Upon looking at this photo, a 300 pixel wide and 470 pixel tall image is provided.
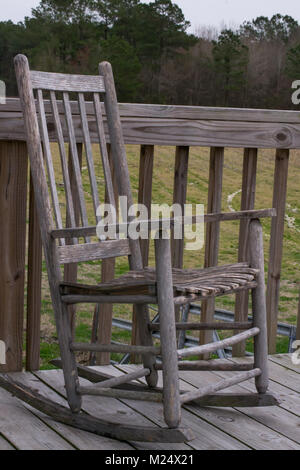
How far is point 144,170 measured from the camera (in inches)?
87.8

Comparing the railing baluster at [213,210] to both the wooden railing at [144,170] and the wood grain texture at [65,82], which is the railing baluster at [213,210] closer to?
the wooden railing at [144,170]

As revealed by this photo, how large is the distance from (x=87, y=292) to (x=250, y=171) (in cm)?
82

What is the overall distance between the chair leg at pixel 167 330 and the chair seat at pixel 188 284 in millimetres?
35

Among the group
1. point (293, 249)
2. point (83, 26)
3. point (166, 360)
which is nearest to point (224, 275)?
point (166, 360)

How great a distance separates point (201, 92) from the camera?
18672 millimetres

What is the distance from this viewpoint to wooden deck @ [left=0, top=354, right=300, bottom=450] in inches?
67.9

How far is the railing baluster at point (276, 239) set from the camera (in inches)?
91.6

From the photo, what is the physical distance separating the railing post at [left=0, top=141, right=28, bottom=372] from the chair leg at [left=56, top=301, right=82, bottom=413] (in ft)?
1.20

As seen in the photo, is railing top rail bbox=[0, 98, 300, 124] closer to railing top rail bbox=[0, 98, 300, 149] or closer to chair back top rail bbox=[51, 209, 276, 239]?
railing top rail bbox=[0, 98, 300, 149]

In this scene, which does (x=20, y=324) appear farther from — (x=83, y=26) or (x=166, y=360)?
(x=83, y=26)

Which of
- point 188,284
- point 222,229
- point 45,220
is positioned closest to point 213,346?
point 188,284

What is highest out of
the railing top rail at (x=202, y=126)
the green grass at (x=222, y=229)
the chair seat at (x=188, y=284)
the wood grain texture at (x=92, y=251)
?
the railing top rail at (x=202, y=126)

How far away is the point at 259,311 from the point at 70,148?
75cm

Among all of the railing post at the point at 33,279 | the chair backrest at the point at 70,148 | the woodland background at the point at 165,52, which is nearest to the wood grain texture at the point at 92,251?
the chair backrest at the point at 70,148
